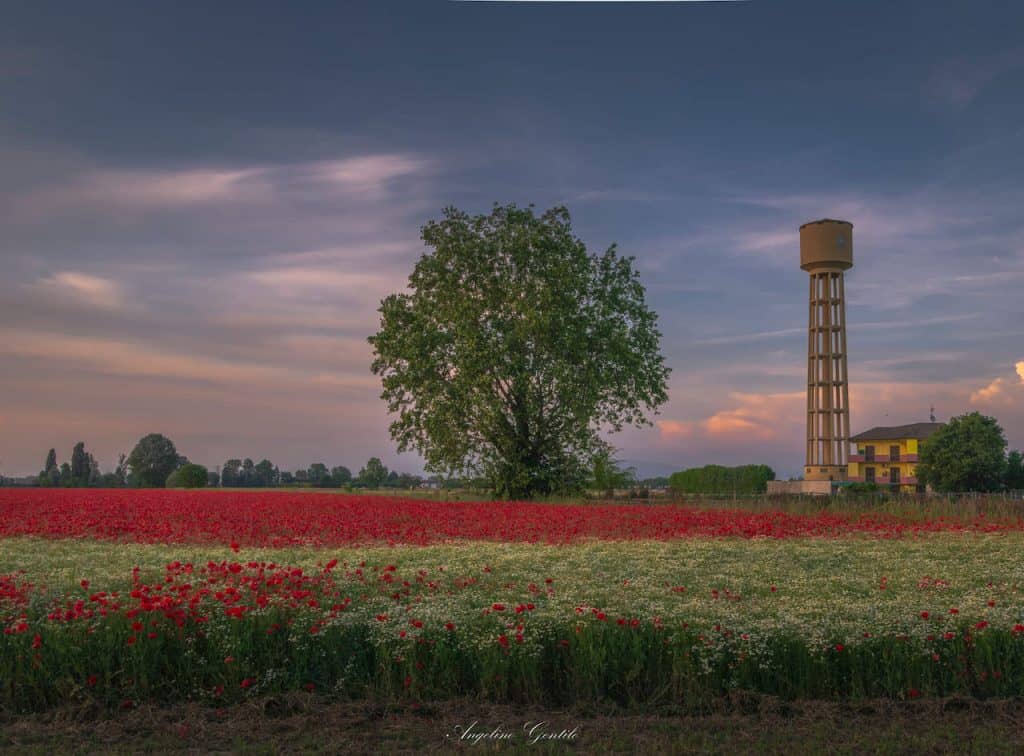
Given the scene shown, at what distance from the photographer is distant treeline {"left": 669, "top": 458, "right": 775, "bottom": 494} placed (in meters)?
63.2

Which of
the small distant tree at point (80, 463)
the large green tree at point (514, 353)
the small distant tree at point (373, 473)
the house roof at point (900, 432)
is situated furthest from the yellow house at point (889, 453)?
the small distant tree at point (80, 463)

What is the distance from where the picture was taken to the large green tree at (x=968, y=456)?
7050 cm

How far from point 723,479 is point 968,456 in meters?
23.5

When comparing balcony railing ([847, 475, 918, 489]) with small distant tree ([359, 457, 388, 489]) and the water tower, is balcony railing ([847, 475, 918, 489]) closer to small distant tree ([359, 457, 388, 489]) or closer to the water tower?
the water tower

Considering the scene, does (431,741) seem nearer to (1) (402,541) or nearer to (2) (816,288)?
(1) (402,541)

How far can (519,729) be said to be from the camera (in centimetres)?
730

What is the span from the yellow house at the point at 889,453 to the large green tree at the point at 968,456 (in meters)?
18.3

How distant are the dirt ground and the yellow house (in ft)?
297

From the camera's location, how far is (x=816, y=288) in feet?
233

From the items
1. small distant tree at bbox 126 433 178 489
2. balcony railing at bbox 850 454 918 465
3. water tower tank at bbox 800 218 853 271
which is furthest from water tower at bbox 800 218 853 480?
small distant tree at bbox 126 433 178 489

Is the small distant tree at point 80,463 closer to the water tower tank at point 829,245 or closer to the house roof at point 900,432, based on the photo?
the water tower tank at point 829,245

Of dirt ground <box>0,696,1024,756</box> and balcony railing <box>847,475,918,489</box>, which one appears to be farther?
balcony railing <box>847,475,918,489</box>

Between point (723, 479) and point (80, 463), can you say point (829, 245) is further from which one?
point (80, 463)

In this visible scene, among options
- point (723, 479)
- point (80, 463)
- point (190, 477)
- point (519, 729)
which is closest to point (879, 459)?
point (723, 479)
